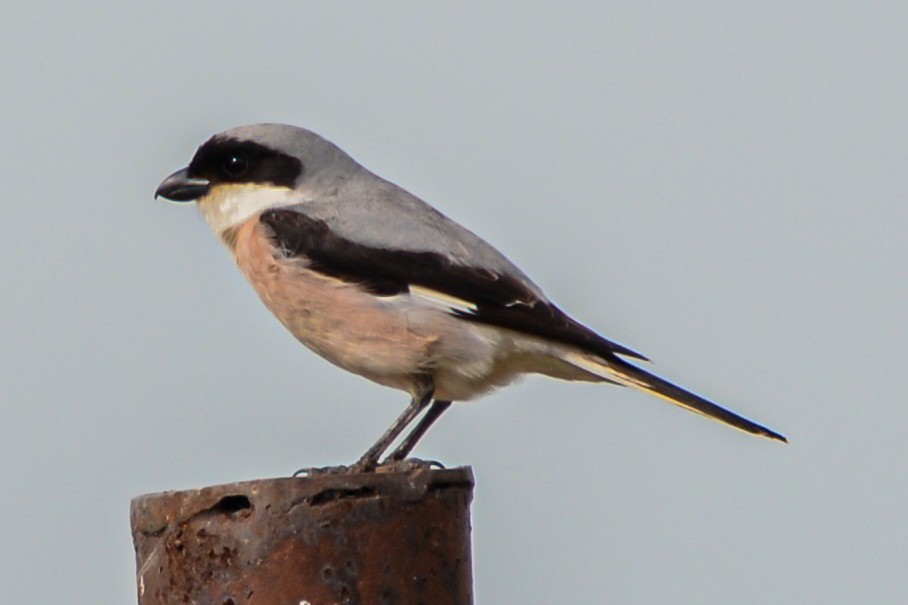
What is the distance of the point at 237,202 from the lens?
645cm

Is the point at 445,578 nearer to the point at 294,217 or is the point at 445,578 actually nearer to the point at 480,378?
the point at 480,378

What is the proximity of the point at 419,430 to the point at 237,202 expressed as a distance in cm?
132

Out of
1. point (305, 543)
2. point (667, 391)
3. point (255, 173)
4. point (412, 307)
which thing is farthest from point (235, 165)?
point (305, 543)

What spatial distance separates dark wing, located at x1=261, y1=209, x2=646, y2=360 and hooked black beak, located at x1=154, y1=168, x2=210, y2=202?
3.21 ft

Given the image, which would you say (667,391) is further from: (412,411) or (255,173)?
(255,173)

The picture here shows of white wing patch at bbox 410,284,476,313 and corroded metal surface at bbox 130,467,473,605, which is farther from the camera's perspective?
white wing patch at bbox 410,284,476,313

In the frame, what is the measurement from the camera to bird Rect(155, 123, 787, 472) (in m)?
5.74

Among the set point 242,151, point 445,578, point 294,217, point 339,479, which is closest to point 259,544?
point 339,479

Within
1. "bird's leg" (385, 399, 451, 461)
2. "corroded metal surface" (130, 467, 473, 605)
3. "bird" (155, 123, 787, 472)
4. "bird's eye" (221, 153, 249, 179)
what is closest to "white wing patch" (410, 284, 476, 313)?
"bird" (155, 123, 787, 472)

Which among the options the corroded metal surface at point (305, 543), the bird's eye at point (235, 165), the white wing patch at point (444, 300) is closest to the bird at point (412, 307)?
the white wing patch at point (444, 300)

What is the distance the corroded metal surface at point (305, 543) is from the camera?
4008mm

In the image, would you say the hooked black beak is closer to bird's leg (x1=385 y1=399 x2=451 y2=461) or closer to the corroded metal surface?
bird's leg (x1=385 y1=399 x2=451 y2=461)

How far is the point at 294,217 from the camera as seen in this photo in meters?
6.08

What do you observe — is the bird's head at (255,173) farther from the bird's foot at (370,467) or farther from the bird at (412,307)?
the bird's foot at (370,467)
